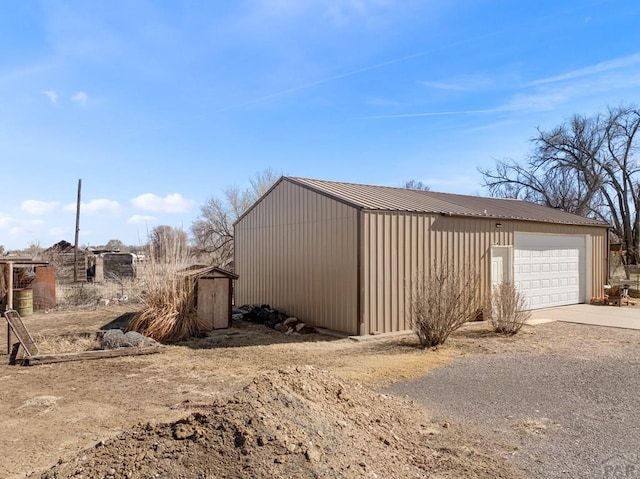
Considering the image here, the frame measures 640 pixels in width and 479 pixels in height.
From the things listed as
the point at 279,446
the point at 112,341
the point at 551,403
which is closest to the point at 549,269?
the point at 551,403

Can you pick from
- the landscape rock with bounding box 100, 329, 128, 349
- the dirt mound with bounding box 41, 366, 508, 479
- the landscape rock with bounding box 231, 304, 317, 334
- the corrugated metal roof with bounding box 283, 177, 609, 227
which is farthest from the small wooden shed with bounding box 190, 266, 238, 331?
the dirt mound with bounding box 41, 366, 508, 479

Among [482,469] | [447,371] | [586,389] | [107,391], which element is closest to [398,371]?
[447,371]

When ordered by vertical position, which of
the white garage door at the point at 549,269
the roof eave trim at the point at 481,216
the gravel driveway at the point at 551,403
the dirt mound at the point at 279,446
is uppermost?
the roof eave trim at the point at 481,216

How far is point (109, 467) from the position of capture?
3.01m

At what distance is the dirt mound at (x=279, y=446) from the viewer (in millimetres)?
2984

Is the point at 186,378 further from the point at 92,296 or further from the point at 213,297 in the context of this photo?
the point at 92,296

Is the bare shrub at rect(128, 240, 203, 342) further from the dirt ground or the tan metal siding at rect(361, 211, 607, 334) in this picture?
the tan metal siding at rect(361, 211, 607, 334)

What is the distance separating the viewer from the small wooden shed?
10.0 meters

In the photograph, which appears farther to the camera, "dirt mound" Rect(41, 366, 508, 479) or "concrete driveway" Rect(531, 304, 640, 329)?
"concrete driveway" Rect(531, 304, 640, 329)

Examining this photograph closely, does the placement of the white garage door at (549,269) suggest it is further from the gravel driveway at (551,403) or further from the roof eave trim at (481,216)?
the gravel driveway at (551,403)

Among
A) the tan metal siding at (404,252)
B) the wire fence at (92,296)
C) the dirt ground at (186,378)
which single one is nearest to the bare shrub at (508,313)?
the dirt ground at (186,378)

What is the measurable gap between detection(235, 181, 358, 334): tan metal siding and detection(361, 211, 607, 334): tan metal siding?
0.31 m

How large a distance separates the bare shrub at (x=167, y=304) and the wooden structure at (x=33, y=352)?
128 cm

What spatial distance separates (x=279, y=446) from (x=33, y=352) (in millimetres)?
5753
